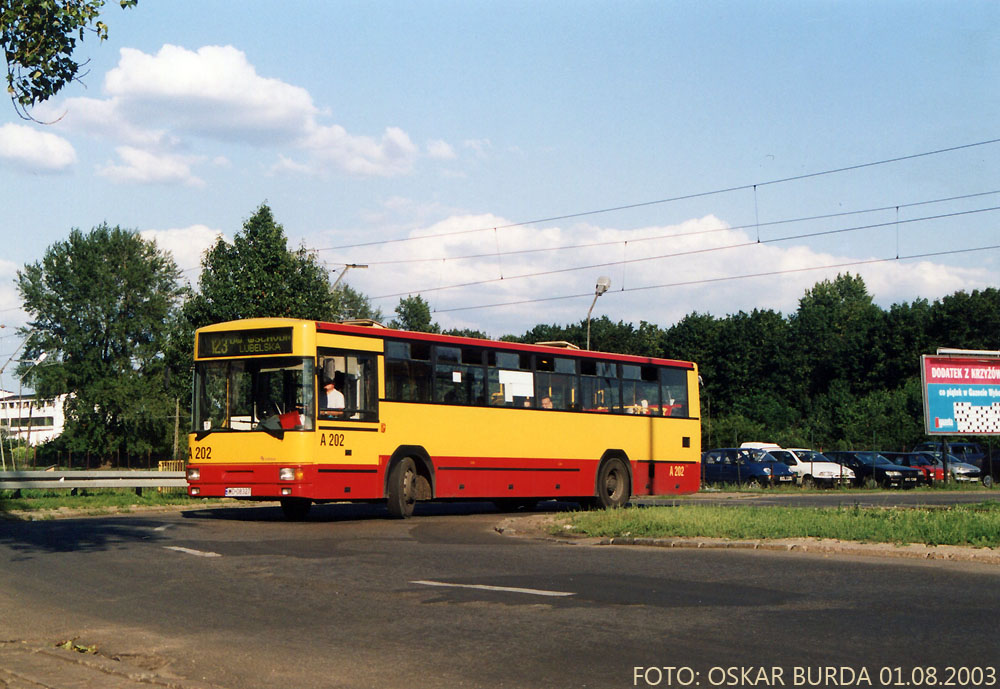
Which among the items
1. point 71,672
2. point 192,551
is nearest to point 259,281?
point 192,551

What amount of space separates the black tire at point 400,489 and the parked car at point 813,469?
84.8ft

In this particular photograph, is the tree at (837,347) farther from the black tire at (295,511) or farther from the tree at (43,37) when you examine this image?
the tree at (43,37)

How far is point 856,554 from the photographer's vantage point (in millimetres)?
13648

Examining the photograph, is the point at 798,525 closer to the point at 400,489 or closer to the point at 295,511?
the point at 400,489

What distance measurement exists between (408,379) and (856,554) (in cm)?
945

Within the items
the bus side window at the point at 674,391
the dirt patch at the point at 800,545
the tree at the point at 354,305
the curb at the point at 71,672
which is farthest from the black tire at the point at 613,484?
the tree at the point at 354,305

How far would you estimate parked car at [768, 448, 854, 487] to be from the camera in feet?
141

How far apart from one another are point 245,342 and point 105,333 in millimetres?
65973

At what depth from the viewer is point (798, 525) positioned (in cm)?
1587

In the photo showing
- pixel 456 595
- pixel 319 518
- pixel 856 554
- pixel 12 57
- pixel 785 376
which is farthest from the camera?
pixel 785 376

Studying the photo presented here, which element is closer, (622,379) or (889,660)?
(889,660)

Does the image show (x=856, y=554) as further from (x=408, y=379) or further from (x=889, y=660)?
(x=408, y=379)

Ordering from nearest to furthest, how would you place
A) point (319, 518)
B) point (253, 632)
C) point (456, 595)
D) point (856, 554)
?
point (253, 632) < point (456, 595) < point (856, 554) < point (319, 518)

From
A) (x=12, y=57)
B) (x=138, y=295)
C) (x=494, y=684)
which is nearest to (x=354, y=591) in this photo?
(x=494, y=684)
